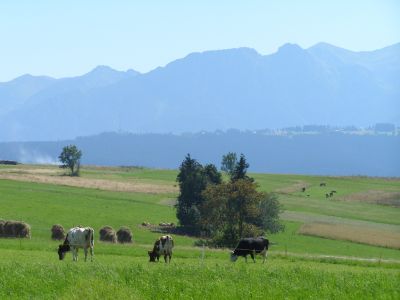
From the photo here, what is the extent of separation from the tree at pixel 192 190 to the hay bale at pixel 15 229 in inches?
1173

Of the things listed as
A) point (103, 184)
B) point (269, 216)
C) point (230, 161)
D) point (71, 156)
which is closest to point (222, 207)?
point (269, 216)

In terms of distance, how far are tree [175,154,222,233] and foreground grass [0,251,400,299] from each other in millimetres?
59956

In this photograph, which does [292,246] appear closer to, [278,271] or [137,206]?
[137,206]

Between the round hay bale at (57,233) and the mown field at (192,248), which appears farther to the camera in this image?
the round hay bale at (57,233)

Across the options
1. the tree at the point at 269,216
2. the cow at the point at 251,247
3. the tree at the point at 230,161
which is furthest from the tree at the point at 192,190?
the tree at the point at 230,161

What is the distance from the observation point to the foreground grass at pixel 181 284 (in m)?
24.4

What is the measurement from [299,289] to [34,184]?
343 feet

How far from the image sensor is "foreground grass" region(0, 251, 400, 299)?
24.4 metres

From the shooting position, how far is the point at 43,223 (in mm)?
80375

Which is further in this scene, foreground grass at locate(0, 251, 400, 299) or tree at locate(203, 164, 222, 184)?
tree at locate(203, 164, 222, 184)

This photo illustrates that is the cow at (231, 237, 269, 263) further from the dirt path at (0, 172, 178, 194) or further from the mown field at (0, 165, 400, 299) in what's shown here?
the dirt path at (0, 172, 178, 194)

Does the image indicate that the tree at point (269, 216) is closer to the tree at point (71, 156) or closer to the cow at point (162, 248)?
the cow at point (162, 248)

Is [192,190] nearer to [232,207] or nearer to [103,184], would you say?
[232,207]

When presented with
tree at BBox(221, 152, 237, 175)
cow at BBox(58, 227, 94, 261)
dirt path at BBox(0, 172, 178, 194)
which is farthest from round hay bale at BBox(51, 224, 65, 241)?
tree at BBox(221, 152, 237, 175)
